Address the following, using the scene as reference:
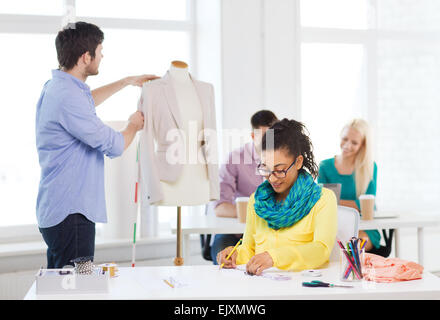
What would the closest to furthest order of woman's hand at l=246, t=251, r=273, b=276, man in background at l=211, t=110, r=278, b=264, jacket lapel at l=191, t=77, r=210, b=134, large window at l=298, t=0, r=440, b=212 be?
1. woman's hand at l=246, t=251, r=273, b=276
2. jacket lapel at l=191, t=77, r=210, b=134
3. man in background at l=211, t=110, r=278, b=264
4. large window at l=298, t=0, r=440, b=212

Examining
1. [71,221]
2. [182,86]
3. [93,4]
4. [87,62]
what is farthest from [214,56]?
[71,221]

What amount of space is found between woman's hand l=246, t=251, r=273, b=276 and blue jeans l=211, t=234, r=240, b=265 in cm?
159

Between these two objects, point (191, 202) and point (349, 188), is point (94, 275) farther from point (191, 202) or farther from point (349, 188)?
point (349, 188)

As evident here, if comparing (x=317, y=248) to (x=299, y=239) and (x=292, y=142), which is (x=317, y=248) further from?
(x=292, y=142)

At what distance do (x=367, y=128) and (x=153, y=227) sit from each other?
1804 mm

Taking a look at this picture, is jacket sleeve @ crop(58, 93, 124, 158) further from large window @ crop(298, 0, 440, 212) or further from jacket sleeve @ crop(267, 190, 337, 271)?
large window @ crop(298, 0, 440, 212)

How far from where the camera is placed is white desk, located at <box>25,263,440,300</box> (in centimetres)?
181

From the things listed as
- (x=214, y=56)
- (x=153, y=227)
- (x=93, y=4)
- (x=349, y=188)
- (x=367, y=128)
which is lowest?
(x=153, y=227)

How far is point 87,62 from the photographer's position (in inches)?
107

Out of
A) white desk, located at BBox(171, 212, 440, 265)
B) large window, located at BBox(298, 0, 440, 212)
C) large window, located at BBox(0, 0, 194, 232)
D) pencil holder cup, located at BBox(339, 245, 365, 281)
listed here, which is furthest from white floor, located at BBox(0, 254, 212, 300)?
pencil holder cup, located at BBox(339, 245, 365, 281)

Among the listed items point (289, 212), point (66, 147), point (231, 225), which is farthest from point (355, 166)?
point (66, 147)

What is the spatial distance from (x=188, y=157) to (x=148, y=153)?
0.23 meters

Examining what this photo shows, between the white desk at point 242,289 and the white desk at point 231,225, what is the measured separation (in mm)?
1276

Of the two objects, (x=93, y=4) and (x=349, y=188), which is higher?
(x=93, y=4)
